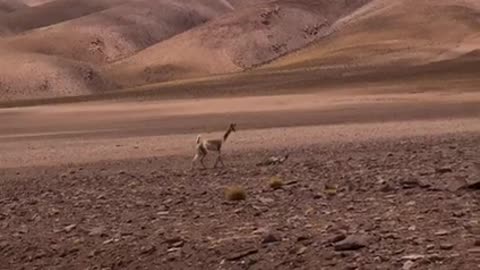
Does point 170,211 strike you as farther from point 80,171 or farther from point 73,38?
point 73,38

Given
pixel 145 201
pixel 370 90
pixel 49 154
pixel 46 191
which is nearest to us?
pixel 145 201

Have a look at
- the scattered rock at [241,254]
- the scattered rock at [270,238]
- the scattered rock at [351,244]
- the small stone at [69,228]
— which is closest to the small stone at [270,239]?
the scattered rock at [270,238]

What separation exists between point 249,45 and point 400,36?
36.2 meters

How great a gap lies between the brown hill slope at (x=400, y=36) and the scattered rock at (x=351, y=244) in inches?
3126

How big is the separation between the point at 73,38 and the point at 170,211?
562ft

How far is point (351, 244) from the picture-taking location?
392 inches

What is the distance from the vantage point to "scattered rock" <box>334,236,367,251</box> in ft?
32.6

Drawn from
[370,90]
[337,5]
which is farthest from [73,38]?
[370,90]

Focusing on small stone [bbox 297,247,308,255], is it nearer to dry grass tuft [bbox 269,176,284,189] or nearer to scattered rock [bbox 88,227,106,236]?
scattered rock [bbox 88,227,106,236]

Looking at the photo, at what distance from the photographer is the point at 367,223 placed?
1094 cm

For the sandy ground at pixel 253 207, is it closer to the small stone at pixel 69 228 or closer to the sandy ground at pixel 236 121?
the small stone at pixel 69 228

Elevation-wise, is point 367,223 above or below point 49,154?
above

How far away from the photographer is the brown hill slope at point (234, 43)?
147m

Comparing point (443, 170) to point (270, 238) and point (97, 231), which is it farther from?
point (97, 231)
